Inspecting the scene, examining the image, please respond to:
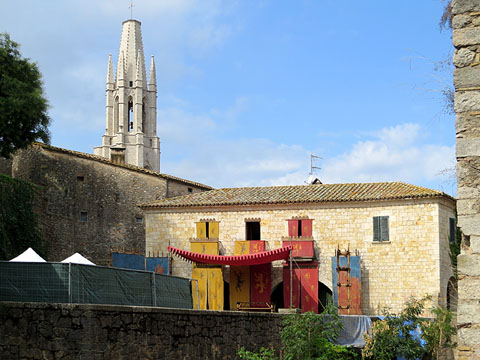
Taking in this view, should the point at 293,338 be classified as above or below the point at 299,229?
below

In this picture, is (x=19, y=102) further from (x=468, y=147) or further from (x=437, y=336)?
(x=468, y=147)

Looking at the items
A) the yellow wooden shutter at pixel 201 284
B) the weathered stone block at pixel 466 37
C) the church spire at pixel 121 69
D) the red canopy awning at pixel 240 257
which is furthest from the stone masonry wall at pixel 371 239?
the church spire at pixel 121 69

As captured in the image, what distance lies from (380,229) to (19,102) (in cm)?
1445

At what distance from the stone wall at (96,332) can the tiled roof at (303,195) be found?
53.6 feet

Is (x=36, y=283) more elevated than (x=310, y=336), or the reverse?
(x=36, y=283)

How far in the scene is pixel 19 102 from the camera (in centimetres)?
2431

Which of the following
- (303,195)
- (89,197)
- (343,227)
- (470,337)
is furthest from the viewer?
(89,197)

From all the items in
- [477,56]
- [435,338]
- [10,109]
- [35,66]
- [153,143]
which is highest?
[153,143]

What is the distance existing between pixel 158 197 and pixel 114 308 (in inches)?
941

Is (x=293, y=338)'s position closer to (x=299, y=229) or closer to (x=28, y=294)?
(x=28, y=294)

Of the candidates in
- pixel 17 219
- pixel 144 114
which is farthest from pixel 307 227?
pixel 144 114

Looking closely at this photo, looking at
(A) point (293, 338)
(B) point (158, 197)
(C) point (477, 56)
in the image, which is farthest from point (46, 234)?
(C) point (477, 56)

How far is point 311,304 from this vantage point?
1143 inches

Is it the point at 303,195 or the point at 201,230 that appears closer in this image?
the point at 303,195
